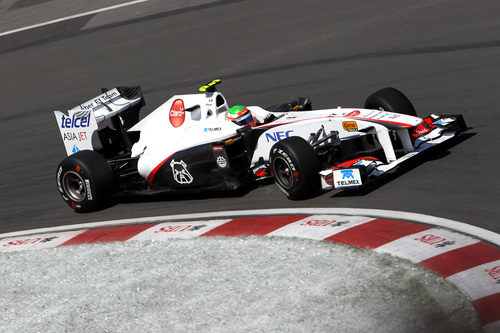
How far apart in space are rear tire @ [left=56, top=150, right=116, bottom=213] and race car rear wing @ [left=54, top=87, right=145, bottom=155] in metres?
0.55

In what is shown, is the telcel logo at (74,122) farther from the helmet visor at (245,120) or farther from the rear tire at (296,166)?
the rear tire at (296,166)

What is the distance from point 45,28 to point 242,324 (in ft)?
63.6

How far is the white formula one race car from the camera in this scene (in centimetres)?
939

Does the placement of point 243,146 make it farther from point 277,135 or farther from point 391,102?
point 391,102

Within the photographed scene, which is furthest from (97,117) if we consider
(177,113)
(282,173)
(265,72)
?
(265,72)

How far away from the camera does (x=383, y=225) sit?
8.20 m

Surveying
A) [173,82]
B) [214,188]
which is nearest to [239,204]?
[214,188]

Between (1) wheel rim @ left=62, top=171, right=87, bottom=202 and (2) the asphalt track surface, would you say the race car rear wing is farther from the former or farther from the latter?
(2) the asphalt track surface

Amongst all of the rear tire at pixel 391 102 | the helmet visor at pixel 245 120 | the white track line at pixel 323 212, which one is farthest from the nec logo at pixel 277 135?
the rear tire at pixel 391 102

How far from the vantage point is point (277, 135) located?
10000 mm

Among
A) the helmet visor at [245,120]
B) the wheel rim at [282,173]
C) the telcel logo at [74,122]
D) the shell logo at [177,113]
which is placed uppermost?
the telcel logo at [74,122]

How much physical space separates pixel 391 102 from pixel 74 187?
182 inches

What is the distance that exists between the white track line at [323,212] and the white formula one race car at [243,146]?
333mm

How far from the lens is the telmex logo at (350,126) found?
9.59 m
